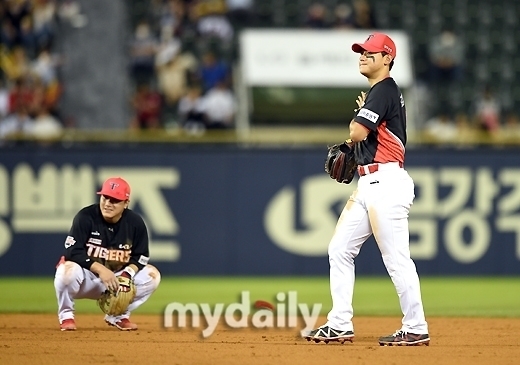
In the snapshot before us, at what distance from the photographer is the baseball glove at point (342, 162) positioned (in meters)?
8.02

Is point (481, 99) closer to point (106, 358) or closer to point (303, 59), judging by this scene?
point (303, 59)

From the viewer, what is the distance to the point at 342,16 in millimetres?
20641

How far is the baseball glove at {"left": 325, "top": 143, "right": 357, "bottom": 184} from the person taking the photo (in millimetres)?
8016

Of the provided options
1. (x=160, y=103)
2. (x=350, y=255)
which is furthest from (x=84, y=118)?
(x=350, y=255)

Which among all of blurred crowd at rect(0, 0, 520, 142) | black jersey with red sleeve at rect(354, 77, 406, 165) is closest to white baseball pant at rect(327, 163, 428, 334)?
black jersey with red sleeve at rect(354, 77, 406, 165)

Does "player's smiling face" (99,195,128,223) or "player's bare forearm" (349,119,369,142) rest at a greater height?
"player's bare forearm" (349,119,369,142)

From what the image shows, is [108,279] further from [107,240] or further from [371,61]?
[371,61]

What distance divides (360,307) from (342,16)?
32.3ft

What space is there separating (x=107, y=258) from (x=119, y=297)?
431 millimetres

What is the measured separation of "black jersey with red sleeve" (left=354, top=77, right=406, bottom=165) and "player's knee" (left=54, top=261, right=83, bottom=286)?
Result: 2.73m

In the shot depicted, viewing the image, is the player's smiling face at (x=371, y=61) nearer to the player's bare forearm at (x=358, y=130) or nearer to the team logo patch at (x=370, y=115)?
the team logo patch at (x=370, y=115)

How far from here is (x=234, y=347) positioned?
778 cm

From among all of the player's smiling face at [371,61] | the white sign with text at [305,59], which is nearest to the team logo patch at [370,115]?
the player's smiling face at [371,61]

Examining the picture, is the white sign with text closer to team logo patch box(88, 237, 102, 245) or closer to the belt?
team logo patch box(88, 237, 102, 245)
